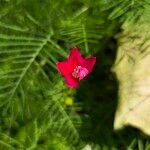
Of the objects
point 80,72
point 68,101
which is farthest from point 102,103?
point 80,72

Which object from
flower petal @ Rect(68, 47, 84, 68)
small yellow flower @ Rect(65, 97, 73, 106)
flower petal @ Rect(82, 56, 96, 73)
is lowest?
small yellow flower @ Rect(65, 97, 73, 106)

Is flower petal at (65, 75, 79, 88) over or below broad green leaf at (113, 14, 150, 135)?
over

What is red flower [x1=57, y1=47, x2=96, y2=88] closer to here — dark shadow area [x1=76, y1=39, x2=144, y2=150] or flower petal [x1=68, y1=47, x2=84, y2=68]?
flower petal [x1=68, y1=47, x2=84, y2=68]

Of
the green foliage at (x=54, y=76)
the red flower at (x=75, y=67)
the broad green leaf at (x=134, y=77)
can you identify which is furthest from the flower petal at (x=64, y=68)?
the broad green leaf at (x=134, y=77)

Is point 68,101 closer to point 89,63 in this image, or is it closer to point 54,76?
point 54,76

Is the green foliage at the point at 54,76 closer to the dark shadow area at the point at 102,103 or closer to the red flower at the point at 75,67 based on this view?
the dark shadow area at the point at 102,103

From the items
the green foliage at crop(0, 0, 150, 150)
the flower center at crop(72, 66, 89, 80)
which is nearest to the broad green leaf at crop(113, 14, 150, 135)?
the green foliage at crop(0, 0, 150, 150)
